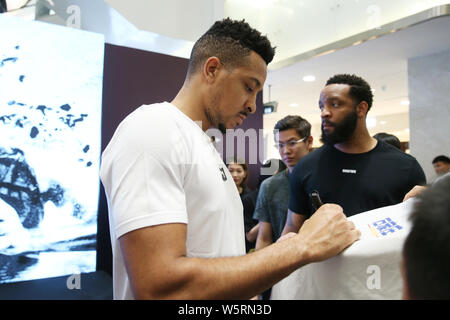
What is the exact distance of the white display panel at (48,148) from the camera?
2.80 meters

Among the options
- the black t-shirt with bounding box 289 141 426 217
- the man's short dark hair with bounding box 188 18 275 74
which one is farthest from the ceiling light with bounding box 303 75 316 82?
the man's short dark hair with bounding box 188 18 275 74

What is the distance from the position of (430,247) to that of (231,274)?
13.1 inches

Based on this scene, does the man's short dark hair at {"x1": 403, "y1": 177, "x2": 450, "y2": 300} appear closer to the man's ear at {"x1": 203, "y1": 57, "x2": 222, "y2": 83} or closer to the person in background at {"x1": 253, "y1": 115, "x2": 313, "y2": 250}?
the man's ear at {"x1": 203, "y1": 57, "x2": 222, "y2": 83}

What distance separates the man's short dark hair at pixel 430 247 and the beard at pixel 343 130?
1.31 meters

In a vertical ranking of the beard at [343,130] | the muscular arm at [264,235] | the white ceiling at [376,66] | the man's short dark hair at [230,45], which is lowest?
the muscular arm at [264,235]

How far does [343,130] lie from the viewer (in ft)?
5.62

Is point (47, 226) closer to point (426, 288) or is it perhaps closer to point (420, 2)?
point (426, 288)

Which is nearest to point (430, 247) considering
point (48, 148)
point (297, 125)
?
point (297, 125)

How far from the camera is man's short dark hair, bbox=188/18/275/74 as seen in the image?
960 mm

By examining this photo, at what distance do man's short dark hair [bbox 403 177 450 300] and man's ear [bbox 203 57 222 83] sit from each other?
2.09ft

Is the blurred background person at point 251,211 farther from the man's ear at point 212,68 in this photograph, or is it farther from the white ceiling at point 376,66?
the white ceiling at point 376,66

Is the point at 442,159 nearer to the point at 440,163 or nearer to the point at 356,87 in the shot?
the point at 440,163

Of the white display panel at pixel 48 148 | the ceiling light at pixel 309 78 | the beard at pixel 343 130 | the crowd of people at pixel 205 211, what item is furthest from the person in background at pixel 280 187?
the ceiling light at pixel 309 78

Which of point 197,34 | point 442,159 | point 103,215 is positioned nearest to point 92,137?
point 103,215
